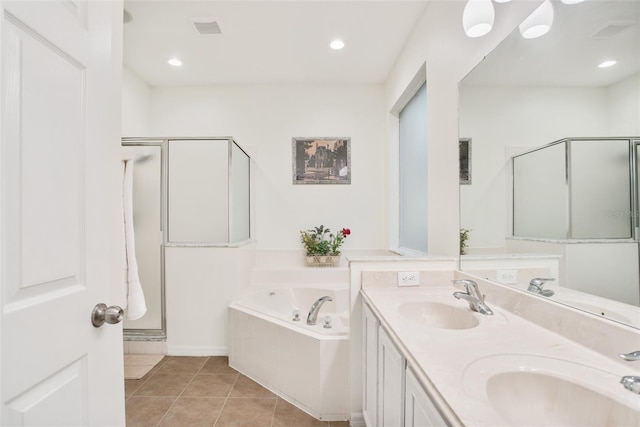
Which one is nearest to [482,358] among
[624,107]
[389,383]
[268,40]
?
[389,383]

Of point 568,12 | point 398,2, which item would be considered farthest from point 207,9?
point 568,12

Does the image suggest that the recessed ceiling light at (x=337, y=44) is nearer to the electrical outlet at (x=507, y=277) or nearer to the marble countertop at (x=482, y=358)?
the electrical outlet at (x=507, y=277)

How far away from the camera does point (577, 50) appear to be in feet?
3.12

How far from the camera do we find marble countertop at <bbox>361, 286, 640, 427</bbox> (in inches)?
23.7

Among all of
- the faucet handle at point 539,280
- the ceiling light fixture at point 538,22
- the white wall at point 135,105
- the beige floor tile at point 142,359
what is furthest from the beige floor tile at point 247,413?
the white wall at point 135,105

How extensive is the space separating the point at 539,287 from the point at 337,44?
2.50m

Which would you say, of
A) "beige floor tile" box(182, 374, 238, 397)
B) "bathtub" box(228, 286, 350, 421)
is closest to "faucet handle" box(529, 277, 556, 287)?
"bathtub" box(228, 286, 350, 421)

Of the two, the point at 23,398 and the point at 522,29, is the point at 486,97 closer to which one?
the point at 522,29

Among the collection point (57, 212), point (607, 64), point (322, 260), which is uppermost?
point (607, 64)

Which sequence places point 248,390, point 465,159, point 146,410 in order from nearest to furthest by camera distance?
point 465,159, point 146,410, point 248,390

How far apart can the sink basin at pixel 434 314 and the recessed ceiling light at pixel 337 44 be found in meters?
2.34

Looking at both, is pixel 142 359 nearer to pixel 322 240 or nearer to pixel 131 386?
pixel 131 386

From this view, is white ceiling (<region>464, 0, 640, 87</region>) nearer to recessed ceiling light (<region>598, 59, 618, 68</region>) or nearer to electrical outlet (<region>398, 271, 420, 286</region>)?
recessed ceiling light (<region>598, 59, 618, 68</region>)

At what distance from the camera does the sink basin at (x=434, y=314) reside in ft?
4.31
